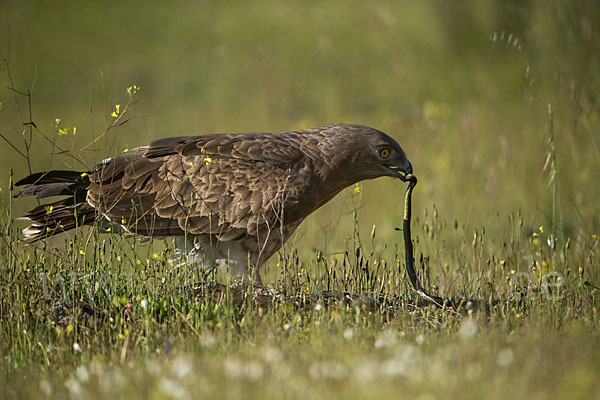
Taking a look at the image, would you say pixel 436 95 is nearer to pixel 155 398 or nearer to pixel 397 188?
pixel 397 188

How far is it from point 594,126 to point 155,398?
31.8ft

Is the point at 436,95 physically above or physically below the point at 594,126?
above

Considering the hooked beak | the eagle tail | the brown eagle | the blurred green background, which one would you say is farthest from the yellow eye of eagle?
the eagle tail

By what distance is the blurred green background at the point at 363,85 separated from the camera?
887 centimetres

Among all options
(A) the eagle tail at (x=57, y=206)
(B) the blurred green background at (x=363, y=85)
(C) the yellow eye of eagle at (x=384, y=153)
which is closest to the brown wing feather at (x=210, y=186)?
(A) the eagle tail at (x=57, y=206)

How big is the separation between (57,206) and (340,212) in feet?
8.95

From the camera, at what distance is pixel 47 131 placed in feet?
42.2

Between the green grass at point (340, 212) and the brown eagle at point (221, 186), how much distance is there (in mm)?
273

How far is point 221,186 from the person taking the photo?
19.8 feet

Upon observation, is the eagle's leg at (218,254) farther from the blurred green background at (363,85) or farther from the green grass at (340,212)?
the blurred green background at (363,85)

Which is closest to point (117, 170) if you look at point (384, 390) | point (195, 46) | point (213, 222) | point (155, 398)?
point (213, 222)

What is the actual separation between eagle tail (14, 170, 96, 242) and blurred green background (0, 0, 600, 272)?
14.4 inches

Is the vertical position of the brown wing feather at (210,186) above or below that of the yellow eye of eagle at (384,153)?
below

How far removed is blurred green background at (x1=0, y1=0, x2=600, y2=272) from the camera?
8867 mm
